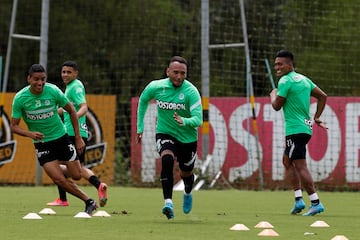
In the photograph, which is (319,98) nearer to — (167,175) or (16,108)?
(167,175)

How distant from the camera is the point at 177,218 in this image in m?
12.9

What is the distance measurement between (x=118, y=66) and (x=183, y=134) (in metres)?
22.1

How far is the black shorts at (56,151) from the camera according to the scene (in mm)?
13469

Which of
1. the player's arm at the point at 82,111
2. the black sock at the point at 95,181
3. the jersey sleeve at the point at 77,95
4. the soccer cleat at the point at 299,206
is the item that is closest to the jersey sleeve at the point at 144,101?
the black sock at the point at 95,181

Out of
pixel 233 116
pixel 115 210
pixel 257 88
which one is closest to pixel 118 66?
pixel 257 88

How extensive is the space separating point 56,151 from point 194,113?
2.01m

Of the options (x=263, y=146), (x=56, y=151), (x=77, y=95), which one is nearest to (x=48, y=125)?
(x=56, y=151)

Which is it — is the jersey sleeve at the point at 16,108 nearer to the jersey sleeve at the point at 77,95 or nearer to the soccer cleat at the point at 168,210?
the soccer cleat at the point at 168,210

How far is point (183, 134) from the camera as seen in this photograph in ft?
42.9

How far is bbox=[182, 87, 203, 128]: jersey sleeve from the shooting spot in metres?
12.4

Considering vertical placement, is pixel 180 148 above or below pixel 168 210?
above

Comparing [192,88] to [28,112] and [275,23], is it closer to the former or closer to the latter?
[28,112]

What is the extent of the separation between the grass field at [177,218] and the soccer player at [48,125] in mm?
540

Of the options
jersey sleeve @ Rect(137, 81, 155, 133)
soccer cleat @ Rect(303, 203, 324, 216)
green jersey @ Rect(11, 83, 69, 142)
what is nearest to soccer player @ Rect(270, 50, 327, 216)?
soccer cleat @ Rect(303, 203, 324, 216)
